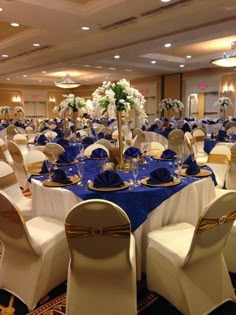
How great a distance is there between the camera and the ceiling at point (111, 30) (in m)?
5.86

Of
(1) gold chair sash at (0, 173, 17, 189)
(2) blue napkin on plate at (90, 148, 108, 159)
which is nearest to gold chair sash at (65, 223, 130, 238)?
(1) gold chair sash at (0, 173, 17, 189)

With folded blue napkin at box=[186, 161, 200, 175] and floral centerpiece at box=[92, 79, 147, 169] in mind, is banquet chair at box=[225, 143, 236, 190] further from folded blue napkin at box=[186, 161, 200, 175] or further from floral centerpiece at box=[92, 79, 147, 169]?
floral centerpiece at box=[92, 79, 147, 169]

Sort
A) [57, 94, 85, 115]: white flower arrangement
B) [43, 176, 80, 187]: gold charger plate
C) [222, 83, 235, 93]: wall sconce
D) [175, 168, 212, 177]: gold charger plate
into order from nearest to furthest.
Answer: [43, 176, 80, 187]: gold charger plate → [175, 168, 212, 177]: gold charger plate → [57, 94, 85, 115]: white flower arrangement → [222, 83, 235, 93]: wall sconce

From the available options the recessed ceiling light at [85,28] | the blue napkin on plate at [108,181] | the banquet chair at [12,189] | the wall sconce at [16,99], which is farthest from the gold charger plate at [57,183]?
the wall sconce at [16,99]

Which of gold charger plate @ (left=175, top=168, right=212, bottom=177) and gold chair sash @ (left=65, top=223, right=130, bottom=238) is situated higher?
gold charger plate @ (left=175, top=168, right=212, bottom=177)

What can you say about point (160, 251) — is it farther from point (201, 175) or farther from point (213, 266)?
point (201, 175)

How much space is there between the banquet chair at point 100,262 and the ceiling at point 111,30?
4881 mm

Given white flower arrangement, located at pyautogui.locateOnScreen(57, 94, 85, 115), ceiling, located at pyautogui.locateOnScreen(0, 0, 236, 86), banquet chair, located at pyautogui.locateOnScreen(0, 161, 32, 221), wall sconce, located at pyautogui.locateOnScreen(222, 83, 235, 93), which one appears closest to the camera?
banquet chair, located at pyautogui.locateOnScreen(0, 161, 32, 221)

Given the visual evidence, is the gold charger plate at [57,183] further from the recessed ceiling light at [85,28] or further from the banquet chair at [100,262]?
the recessed ceiling light at [85,28]

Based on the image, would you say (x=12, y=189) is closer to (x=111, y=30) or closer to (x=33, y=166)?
(x=33, y=166)

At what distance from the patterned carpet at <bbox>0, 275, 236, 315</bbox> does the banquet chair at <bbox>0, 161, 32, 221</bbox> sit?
2.87ft

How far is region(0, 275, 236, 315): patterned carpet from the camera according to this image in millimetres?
2333

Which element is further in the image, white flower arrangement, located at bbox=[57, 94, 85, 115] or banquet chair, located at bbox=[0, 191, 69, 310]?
white flower arrangement, located at bbox=[57, 94, 85, 115]

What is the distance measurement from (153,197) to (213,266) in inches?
26.6
